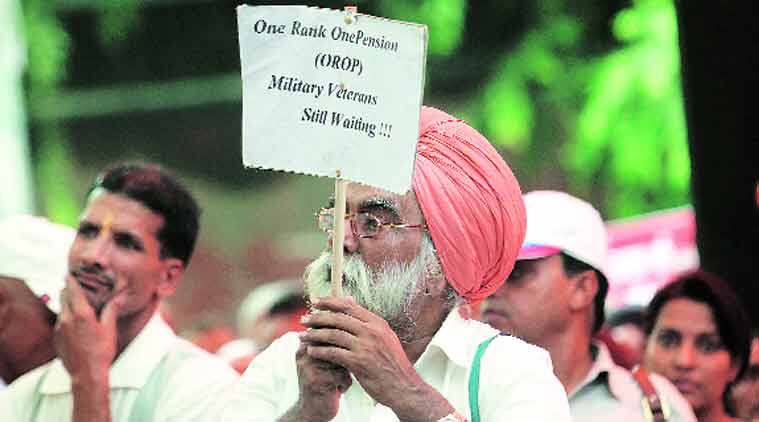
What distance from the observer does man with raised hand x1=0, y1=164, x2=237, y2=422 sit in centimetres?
A: 607

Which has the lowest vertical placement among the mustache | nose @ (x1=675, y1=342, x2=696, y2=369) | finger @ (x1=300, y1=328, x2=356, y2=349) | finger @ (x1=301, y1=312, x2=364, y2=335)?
nose @ (x1=675, y1=342, x2=696, y2=369)

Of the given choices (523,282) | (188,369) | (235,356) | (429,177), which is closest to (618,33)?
(235,356)

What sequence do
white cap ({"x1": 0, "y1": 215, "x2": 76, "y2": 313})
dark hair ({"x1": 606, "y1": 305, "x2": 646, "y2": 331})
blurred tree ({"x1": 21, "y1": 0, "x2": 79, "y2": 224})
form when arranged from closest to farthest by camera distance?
white cap ({"x1": 0, "y1": 215, "x2": 76, "y2": 313})
dark hair ({"x1": 606, "y1": 305, "x2": 646, "y2": 331})
blurred tree ({"x1": 21, "y1": 0, "x2": 79, "y2": 224})

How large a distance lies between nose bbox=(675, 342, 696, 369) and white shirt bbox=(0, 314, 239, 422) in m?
1.81

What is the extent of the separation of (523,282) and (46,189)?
30.7 ft

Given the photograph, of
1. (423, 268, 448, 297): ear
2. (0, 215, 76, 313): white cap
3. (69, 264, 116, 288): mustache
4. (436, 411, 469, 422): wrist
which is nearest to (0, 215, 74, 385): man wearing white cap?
(0, 215, 76, 313): white cap

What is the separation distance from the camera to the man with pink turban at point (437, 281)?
4.70 metres

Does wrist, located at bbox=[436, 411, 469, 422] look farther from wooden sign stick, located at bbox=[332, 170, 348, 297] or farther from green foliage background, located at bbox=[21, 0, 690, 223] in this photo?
green foliage background, located at bbox=[21, 0, 690, 223]

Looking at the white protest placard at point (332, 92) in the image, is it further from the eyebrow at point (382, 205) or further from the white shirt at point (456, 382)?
the white shirt at point (456, 382)

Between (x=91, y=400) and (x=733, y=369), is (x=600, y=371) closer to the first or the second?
(x=733, y=369)

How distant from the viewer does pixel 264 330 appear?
9.75 m

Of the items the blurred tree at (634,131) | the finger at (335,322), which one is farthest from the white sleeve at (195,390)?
the blurred tree at (634,131)

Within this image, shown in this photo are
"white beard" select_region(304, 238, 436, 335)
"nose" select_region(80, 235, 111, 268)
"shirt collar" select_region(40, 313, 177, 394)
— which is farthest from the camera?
"nose" select_region(80, 235, 111, 268)

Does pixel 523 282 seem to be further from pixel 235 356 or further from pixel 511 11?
pixel 511 11
